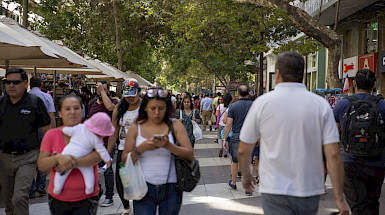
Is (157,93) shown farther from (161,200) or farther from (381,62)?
(381,62)

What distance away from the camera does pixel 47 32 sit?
25734mm

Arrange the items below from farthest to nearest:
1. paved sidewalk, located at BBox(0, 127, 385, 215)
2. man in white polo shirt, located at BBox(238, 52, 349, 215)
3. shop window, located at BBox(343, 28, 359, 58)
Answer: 1. shop window, located at BBox(343, 28, 359, 58)
2. paved sidewalk, located at BBox(0, 127, 385, 215)
3. man in white polo shirt, located at BBox(238, 52, 349, 215)

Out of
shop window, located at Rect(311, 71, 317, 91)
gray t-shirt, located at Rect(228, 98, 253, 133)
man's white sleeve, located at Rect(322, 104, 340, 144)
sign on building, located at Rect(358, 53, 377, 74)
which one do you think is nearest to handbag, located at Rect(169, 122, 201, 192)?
man's white sleeve, located at Rect(322, 104, 340, 144)

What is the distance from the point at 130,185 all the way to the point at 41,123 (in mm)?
1917

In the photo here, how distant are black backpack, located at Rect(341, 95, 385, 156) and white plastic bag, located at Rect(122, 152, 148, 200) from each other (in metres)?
2.28

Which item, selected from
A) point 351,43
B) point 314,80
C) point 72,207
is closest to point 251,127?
point 72,207

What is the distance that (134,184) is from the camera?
354cm

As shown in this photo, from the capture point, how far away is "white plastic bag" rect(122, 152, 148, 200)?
3535 millimetres

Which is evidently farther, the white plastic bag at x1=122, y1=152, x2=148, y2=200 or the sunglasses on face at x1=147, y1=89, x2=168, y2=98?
the sunglasses on face at x1=147, y1=89, x2=168, y2=98

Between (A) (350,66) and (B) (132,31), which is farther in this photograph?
(B) (132,31)

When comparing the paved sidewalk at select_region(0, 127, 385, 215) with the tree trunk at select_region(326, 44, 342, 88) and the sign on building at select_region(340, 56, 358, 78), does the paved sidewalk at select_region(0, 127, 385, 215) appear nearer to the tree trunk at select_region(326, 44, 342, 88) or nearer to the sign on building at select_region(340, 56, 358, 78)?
the tree trunk at select_region(326, 44, 342, 88)

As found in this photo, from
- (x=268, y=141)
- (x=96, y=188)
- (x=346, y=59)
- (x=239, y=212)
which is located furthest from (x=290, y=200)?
(x=346, y=59)

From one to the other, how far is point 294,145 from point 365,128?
1.86 metres

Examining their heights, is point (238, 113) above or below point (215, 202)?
above
